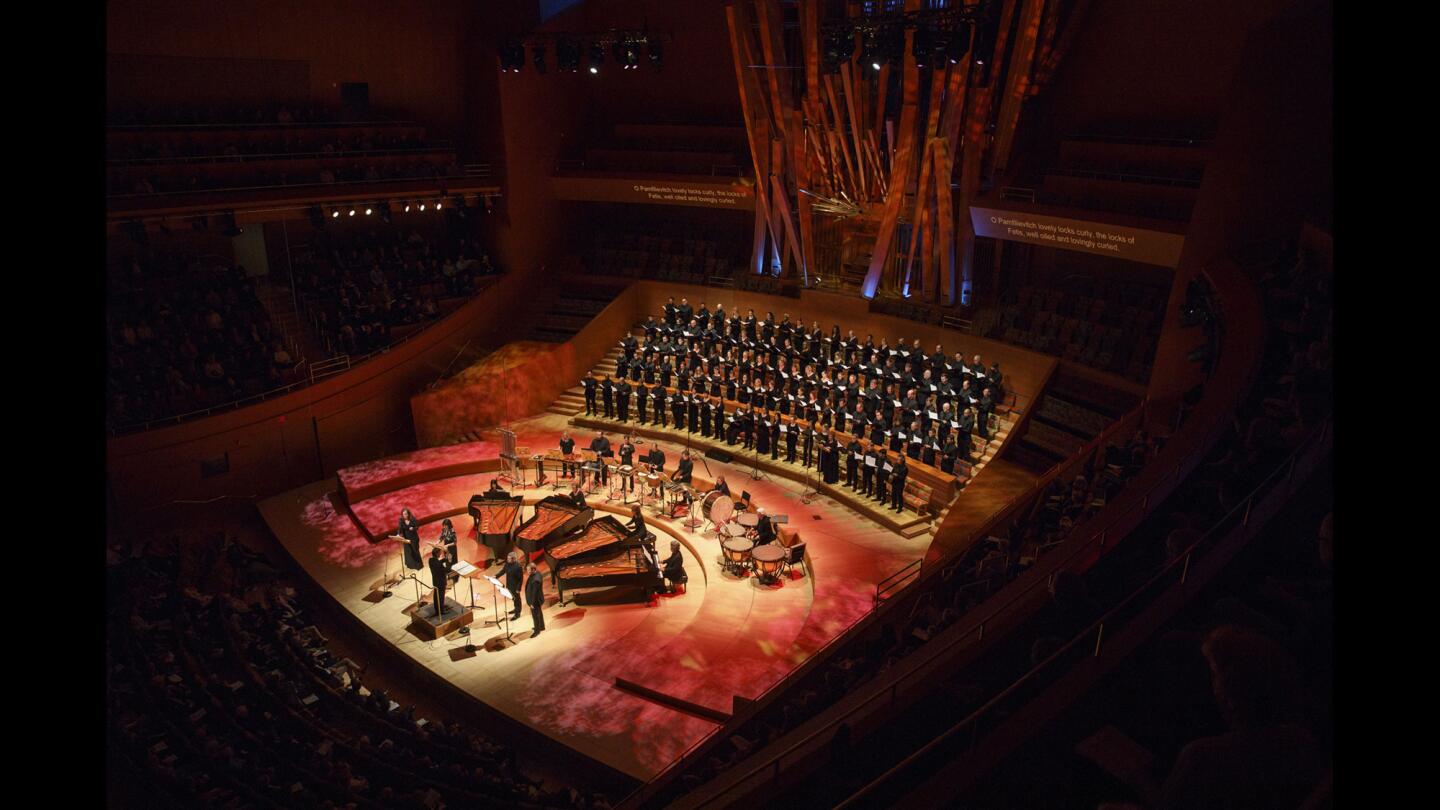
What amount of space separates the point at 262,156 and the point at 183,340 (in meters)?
4.02

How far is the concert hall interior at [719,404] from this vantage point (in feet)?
19.0

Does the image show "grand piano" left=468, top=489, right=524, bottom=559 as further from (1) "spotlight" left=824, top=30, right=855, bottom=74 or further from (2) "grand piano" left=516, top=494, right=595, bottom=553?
(1) "spotlight" left=824, top=30, right=855, bottom=74

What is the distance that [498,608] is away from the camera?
12.1 m

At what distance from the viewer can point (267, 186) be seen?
1697 centimetres

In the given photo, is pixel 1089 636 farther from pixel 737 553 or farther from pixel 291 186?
pixel 291 186

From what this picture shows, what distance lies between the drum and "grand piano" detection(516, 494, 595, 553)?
2.69 meters

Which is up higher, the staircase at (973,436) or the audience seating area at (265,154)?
the audience seating area at (265,154)

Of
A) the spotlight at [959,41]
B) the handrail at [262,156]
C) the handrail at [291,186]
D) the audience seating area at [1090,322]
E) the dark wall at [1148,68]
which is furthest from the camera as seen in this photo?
the handrail at [262,156]

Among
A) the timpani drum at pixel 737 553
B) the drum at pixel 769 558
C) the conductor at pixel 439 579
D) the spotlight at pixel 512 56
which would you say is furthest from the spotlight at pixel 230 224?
the drum at pixel 769 558

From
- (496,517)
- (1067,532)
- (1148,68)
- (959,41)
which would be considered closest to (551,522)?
(496,517)

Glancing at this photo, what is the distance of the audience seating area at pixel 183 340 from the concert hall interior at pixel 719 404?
90mm

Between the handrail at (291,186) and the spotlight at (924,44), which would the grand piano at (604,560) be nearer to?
the spotlight at (924,44)

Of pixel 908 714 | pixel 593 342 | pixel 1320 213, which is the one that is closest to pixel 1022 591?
pixel 908 714

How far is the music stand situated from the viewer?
11.3 m
